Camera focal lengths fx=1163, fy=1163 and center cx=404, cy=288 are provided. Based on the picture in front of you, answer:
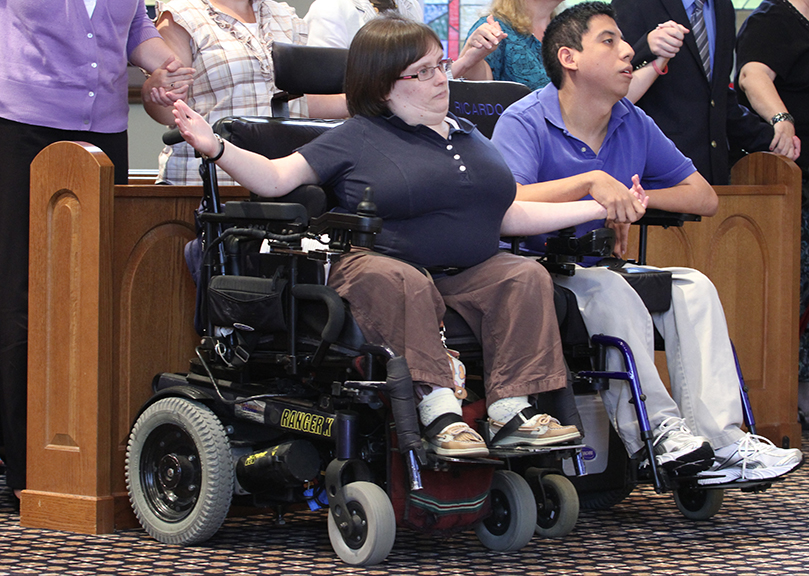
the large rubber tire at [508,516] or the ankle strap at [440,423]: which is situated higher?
the ankle strap at [440,423]

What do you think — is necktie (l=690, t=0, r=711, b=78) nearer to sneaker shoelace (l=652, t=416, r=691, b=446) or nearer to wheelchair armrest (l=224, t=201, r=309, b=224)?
sneaker shoelace (l=652, t=416, r=691, b=446)

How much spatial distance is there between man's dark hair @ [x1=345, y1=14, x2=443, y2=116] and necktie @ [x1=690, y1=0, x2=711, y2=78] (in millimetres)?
1398

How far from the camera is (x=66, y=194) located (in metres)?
2.59

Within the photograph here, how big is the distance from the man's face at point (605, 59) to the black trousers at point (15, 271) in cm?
123

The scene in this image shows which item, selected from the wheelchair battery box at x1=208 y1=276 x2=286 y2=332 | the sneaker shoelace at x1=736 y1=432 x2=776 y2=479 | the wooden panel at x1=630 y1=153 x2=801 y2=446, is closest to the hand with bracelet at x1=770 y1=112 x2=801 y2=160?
the wooden panel at x1=630 y1=153 x2=801 y2=446

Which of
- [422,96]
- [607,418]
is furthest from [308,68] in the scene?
[607,418]

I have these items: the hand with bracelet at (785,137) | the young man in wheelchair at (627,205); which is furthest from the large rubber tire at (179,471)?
the hand with bracelet at (785,137)

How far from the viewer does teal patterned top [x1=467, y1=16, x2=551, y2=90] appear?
142 inches

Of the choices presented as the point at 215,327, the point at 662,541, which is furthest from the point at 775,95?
the point at 215,327

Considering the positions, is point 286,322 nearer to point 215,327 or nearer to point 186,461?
point 215,327

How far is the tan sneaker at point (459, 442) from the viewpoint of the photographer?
206cm

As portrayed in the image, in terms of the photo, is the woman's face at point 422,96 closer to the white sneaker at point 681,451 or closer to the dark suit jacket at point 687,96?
the white sneaker at point 681,451

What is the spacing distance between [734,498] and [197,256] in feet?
4.73

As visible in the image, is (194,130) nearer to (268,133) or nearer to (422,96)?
(268,133)
